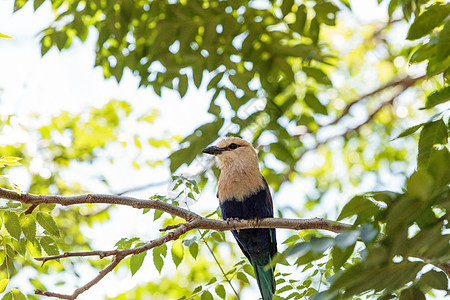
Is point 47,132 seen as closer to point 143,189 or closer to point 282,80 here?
point 143,189

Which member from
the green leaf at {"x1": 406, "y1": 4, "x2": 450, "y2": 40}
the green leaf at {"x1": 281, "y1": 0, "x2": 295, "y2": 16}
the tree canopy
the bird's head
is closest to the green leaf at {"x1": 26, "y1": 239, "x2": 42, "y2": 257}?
the tree canopy

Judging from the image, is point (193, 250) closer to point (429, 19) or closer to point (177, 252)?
point (177, 252)

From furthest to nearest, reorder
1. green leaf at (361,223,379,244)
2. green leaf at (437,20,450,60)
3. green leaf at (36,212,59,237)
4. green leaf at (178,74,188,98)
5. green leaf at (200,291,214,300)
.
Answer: green leaf at (178,74,188,98)
green leaf at (200,291,214,300)
green leaf at (36,212,59,237)
green leaf at (437,20,450,60)
green leaf at (361,223,379,244)

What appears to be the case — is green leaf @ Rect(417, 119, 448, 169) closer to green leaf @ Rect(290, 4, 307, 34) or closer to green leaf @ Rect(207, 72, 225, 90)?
green leaf @ Rect(290, 4, 307, 34)

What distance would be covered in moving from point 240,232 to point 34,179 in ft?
9.38

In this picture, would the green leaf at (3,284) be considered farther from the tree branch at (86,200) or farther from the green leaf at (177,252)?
the green leaf at (177,252)

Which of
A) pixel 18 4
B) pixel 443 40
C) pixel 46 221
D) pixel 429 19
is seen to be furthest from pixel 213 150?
pixel 443 40

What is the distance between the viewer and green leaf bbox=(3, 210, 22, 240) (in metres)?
2.62

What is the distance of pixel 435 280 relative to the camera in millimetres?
1670

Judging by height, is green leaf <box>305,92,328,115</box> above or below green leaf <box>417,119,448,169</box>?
above

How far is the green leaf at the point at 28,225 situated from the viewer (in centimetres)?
265

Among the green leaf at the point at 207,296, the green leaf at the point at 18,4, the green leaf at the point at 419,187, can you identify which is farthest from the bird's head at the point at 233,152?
the green leaf at the point at 419,187

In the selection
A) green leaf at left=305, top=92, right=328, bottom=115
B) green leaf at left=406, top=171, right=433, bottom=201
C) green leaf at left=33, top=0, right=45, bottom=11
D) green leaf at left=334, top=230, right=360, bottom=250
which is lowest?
green leaf at left=334, top=230, right=360, bottom=250

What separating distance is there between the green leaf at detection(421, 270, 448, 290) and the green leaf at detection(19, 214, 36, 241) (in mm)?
2092
